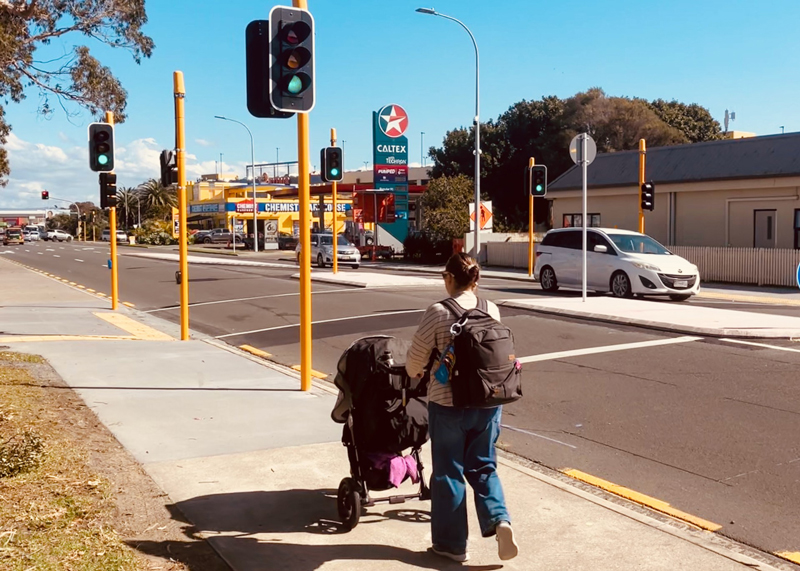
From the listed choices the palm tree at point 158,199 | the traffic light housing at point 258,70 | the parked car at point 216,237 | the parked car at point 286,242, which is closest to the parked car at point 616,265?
the traffic light housing at point 258,70

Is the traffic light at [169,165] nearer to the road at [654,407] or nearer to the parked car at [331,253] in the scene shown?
the road at [654,407]

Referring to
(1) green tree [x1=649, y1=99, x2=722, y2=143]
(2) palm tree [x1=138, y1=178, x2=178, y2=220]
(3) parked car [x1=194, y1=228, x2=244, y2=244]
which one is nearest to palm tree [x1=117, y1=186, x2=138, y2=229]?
(2) palm tree [x1=138, y1=178, x2=178, y2=220]

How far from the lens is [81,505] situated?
5.19 m

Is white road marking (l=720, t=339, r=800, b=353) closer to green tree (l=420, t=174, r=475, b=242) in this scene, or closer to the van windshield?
the van windshield

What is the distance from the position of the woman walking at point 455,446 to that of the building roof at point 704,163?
26342 millimetres

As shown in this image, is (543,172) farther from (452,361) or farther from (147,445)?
(452,361)

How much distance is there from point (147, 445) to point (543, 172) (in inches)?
788

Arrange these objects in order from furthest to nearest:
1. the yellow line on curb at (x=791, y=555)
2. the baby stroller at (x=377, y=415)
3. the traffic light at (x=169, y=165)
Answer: the traffic light at (x=169, y=165) → the baby stroller at (x=377, y=415) → the yellow line on curb at (x=791, y=555)

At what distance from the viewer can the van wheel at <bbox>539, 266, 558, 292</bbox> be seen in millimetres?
22328

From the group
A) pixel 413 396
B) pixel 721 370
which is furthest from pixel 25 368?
pixel 721 370

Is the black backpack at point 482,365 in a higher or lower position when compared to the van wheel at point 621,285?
higher

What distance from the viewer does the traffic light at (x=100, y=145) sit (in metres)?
15.8

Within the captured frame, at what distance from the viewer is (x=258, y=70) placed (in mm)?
8258

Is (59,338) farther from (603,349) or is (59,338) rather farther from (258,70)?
(603,349)
